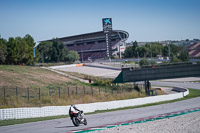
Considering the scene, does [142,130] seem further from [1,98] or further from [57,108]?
[1,98]

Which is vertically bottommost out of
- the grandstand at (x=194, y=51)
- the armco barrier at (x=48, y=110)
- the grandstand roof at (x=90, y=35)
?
the armco barrier at (x=48, y=110)

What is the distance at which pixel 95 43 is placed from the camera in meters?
154

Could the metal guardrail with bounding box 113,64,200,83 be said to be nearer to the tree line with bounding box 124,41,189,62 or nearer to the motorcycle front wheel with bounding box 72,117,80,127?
the motorcycle front wheel with bounding box 72,117,80,127

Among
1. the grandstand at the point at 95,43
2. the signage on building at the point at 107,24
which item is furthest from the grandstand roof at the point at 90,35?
the signage on building at the point at 107,24

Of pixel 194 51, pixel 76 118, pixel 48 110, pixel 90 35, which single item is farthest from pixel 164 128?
pixel 194 51

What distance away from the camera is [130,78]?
50.4 metres

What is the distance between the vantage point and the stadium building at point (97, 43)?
143 meters

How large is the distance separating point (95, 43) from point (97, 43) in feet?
5.59

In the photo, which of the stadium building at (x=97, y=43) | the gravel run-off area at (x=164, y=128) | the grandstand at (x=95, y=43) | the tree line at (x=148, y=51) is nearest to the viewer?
the gravel run-off area at (x=164, y=128)

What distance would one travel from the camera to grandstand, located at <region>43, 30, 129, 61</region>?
143375 mm

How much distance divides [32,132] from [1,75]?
1199 inches

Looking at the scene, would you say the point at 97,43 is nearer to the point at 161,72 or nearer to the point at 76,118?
the point at 161,72

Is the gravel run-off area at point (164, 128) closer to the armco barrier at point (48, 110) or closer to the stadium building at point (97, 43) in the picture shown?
the armco barrier at point (48, 110)

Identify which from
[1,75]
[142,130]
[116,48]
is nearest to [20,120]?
[142,130]
